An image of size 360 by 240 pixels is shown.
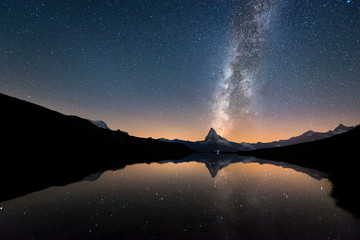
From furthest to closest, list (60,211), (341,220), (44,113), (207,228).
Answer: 1. (44,113)
2. (60,211)
3. (341,220)
4. (207,228)

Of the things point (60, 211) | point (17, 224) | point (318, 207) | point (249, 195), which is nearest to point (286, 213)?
point (318, 207)

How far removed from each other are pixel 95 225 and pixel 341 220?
15.6 meters

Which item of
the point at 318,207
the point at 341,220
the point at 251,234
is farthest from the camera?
the point at 318,207

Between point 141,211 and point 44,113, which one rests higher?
point 44,113

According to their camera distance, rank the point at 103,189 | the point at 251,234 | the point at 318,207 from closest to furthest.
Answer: the point at 251,234 < the point at 318,207 < the point at 103,189

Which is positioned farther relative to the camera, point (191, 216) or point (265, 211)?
point (265, 211)

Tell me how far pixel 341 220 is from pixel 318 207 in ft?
9.42

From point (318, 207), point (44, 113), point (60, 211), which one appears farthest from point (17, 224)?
point (44, 113)

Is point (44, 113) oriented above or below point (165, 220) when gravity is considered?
above

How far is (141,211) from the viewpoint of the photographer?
11.4 metres

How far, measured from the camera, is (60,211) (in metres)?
11.3

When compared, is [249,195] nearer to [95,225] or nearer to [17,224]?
[95,225]

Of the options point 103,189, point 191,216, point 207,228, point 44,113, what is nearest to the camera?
point 207,228

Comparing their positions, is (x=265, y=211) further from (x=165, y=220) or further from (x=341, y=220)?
(x=165, y=220)
